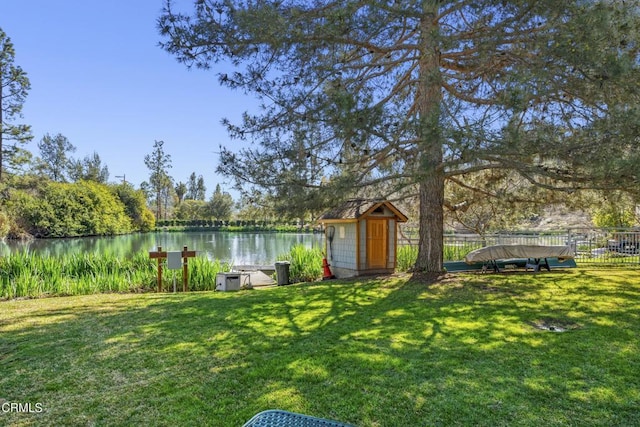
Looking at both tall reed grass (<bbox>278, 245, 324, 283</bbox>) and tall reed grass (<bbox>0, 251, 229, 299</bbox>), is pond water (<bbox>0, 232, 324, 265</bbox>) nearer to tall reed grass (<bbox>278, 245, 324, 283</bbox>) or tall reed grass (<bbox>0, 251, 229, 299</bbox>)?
tall reed grass (<bbox>0, 251, 229, 299</bbox>)

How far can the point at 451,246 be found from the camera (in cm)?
1330

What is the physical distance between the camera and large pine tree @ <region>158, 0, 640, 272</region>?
5148mm

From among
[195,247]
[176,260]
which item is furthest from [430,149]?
[195,247]

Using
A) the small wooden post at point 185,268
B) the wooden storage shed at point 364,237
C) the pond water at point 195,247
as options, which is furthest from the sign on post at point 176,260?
the pond water at point 195,247

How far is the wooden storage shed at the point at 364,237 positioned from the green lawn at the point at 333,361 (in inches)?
130

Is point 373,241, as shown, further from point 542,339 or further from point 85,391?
point 85,391

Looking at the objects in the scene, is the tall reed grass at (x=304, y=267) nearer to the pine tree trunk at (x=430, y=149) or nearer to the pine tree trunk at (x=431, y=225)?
the pine tree trunk at (x=430, y=149)

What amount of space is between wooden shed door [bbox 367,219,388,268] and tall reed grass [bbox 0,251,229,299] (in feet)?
12.7

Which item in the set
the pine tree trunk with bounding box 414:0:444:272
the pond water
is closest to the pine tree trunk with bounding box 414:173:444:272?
the pine tree trunk with bounding box 414:0:444:272

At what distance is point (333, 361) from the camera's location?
3.47 m

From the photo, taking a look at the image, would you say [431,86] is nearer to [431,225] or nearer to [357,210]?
[431,225]

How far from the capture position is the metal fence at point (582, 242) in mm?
11906

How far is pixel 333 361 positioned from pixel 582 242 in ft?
44.0

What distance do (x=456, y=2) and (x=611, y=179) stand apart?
3320mm
